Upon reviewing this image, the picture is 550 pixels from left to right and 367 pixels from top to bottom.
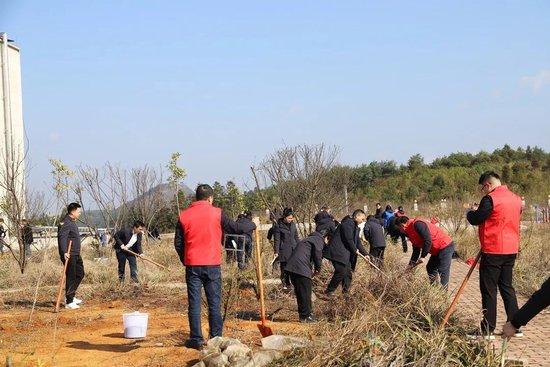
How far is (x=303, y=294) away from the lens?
32.8 ft

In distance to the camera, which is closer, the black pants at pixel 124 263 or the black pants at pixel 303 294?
the black pants at pixel 303 294

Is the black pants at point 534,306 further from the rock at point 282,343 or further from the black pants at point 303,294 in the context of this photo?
the black pants at point 303,294

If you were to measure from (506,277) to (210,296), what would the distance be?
3.10 m

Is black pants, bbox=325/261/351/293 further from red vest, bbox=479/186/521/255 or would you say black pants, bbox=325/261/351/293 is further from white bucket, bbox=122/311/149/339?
red vest, bbox=479/186/521/255

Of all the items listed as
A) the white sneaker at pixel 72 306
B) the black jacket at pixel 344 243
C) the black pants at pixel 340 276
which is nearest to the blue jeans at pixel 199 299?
the black pants at pixel 340 276

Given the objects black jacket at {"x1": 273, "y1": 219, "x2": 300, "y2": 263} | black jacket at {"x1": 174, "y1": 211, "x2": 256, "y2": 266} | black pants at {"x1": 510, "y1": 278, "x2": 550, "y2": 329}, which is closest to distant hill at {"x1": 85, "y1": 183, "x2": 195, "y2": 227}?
black jacket at {"x1": 273, "y1": 219, "x2": 300, "y2": 263}

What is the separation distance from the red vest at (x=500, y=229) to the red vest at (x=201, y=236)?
2.80m

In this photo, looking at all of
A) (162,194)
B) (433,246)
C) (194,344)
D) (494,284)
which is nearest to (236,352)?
(194,344)

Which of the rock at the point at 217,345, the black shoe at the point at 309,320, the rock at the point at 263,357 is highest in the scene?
the rock at the point at 217,345

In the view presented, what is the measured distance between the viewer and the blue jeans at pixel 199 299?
8156 mm

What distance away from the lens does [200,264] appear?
321 inches

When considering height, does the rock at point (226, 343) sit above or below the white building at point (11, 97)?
below

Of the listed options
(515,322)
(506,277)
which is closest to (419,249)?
(506,277)

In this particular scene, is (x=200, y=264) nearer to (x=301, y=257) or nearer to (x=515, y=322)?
(x=301, y=257)
